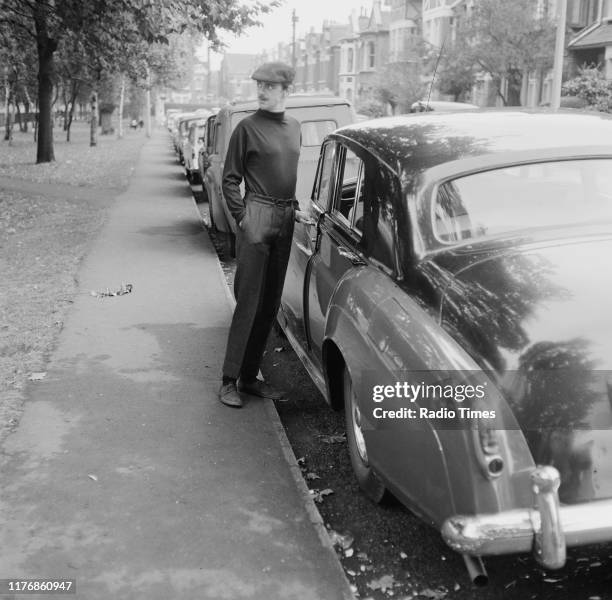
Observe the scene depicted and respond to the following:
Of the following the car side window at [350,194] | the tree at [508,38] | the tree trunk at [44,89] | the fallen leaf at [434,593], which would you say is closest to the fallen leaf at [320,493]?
the fallen leaf at [434,593]

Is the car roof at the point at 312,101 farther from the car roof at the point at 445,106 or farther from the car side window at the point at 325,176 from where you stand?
the car side window at the point at 325,176

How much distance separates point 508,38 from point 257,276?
35.7 meters

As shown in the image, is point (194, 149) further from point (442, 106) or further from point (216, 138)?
point (442, 106)

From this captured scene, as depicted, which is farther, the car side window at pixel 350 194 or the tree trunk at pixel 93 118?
the tree trunk at pixel 93 118

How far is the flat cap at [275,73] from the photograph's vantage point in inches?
195

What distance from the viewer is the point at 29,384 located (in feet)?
18.8

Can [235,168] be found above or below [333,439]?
above

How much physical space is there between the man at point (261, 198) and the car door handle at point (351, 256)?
2.35ft

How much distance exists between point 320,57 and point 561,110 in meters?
110

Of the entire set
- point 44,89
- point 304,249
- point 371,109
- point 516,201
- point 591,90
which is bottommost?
point 304,249

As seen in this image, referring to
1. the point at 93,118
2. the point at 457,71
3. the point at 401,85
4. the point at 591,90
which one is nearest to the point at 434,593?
the point at 591,90

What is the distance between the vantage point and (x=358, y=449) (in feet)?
13.9

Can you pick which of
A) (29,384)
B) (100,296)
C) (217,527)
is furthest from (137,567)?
(100,296)

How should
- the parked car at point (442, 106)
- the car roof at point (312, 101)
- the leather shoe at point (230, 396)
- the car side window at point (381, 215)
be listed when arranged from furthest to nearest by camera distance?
the car roof at point (312, 101) → the parked car at point (442, 106) → the leather shoe at point (230, 396) → the car side window at point (381, 215)
